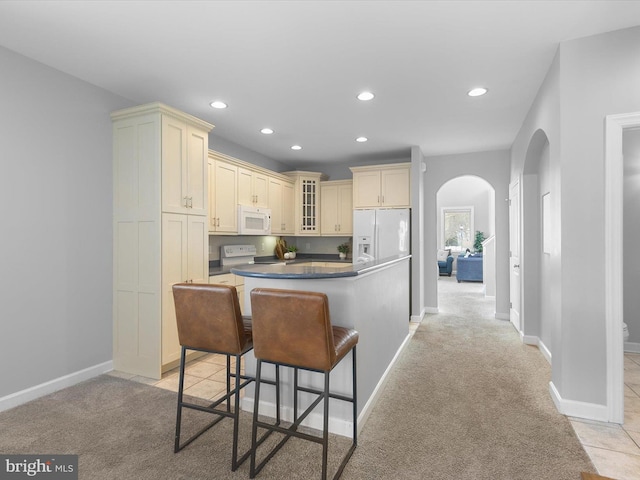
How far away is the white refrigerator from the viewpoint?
204 inches

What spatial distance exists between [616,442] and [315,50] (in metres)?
3.26

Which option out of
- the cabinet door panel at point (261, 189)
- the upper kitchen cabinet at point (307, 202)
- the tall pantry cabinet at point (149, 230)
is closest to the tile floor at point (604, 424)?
the tall pantry cabinet at point (149, 230)

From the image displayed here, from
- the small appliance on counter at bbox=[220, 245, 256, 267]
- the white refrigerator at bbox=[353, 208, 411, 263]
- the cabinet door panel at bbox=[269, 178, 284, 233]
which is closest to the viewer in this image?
the small appliance on counter at bbox=[220, 245, 256, 267]

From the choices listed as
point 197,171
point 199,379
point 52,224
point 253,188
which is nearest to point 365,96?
point 197,171

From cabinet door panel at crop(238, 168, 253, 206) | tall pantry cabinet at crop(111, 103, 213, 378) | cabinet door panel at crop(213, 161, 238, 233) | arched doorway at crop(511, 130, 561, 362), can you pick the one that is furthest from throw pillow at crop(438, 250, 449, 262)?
tall pantry cabinet at crop(111, 103, 213, 378)

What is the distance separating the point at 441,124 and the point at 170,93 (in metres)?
3.06

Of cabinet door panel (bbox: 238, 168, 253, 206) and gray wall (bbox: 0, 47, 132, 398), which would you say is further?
cabinet door panel (bbox: 238, 168, 253, 206)

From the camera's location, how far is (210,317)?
193cm

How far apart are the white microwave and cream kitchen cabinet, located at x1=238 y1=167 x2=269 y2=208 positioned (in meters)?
0.10

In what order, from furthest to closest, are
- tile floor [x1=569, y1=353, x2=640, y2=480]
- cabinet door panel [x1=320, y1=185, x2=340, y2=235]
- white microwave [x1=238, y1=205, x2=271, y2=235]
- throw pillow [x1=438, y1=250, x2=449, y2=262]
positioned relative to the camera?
throw pillow [x1=438, y1=250, x2=449, y2=262] < cabinet door panel [x1=320, y1=185, x2=340, y2=235] < white microwave [x1=238, y1=205, x2=271, y2=235] < tile floor [x1=569, y1=353, x2=640, y2=480]

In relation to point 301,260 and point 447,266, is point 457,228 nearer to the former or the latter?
point 447,266

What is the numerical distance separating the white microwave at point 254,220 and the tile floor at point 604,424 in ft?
6.07

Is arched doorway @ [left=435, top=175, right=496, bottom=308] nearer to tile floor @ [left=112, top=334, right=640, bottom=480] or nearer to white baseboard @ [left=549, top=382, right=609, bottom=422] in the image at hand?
tile floor @ [left=112, top=334, right=640, bottom=480]

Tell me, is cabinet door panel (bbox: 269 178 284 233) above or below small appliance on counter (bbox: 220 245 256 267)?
above
